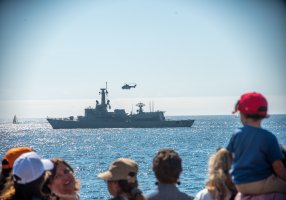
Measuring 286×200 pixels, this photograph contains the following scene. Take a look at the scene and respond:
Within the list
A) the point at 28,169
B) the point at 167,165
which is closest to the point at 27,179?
the point at 28,169

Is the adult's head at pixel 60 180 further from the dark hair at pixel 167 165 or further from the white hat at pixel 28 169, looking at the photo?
the dark hair at pixel 167 165

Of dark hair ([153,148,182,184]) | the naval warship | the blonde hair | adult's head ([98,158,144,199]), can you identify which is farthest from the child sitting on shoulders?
the naval warship

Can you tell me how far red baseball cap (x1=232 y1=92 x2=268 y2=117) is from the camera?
13.0ft

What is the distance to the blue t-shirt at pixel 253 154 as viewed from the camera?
3873 mm

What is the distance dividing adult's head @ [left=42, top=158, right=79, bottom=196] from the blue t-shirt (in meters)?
1.41

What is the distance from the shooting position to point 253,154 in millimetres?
3910

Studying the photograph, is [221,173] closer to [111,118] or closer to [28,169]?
[28,169]

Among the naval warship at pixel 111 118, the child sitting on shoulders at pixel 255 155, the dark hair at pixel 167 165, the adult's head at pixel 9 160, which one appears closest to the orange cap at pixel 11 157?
the adult's head at pixel 9 160

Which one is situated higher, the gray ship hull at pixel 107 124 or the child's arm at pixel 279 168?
the child's arm at pixel 279 168

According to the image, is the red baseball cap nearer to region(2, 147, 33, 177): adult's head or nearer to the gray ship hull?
region(2, 147, 33, 177): adult's head

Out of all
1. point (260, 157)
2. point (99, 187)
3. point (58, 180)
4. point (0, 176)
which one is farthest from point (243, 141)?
point (99, 187)

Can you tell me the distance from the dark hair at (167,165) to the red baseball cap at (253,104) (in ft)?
2.31

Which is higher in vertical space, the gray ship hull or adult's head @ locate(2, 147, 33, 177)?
adult's head @ locate(2, 147, 33, 177)

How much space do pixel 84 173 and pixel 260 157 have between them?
31.5 m
